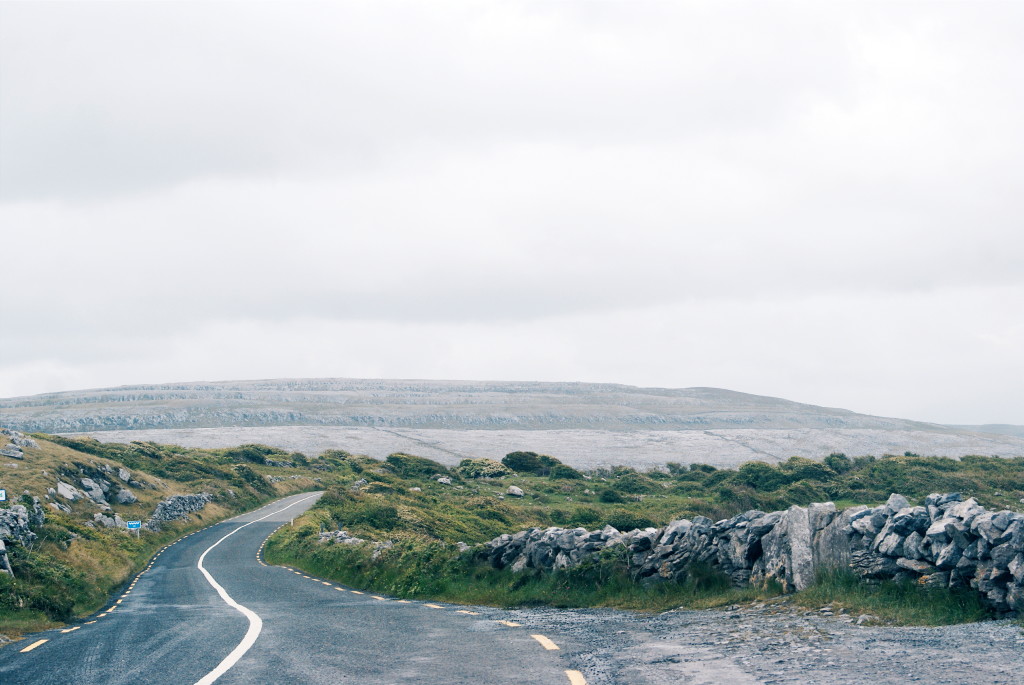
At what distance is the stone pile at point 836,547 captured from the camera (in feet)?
40.5

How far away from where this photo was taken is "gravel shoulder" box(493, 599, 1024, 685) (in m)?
9.09

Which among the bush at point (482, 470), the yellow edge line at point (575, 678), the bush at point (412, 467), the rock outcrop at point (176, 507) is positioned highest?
the yellow edge line at point (575, 678)

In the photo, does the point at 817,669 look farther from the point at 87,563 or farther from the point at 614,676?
the point at 87,563

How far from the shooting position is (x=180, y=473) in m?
78.7

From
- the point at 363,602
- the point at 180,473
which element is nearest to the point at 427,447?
the point at 180,473

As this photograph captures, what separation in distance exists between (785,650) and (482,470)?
2973 inches

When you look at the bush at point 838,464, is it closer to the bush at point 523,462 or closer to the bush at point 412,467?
the bush at point 523,462

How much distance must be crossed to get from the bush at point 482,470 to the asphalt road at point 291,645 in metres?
60.1

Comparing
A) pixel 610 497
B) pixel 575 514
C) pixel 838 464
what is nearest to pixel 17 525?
pixel 575 514

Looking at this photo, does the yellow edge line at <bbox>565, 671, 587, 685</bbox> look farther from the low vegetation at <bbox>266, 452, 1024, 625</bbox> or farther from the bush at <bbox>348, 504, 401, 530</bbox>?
the bush at <bbox>348, 504, 401, 530</bbox>

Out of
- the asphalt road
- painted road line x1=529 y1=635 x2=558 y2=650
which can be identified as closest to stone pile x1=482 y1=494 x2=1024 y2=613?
the asphalt road

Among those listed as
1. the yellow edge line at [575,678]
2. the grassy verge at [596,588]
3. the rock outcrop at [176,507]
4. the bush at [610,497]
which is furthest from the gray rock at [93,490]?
the yellow edge line at [575,678]

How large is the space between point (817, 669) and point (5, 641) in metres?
15.6

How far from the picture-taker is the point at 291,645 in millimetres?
13383
